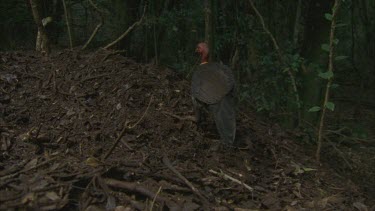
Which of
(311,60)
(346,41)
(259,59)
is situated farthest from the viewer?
(346,41)

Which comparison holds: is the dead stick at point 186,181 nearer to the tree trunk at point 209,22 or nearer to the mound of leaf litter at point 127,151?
the mound of leaf litter at point 127,151

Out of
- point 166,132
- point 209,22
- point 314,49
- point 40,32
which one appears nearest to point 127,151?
point 166,132

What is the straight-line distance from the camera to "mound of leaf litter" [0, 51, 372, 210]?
4.25 metres

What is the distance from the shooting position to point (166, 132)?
5.38m

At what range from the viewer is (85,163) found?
14.7 ft

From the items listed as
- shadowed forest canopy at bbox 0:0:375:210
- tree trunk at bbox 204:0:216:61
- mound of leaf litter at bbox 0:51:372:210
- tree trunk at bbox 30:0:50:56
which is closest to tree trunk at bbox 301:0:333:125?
shadowed forest canopy at bbox 0:0:375:210

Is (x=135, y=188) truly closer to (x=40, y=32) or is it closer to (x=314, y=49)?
(x=40, y=32)

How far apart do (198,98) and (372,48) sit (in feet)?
28.4

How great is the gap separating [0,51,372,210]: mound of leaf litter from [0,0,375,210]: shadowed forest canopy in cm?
1

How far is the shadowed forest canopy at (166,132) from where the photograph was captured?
4.35 meters

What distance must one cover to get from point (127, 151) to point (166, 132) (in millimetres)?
577

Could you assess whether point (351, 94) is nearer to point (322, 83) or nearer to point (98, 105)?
point (322, 83)

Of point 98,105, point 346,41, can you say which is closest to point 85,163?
point 98,105

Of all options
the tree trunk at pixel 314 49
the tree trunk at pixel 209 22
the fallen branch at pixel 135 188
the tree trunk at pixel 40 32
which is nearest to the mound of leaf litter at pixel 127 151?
the fallen branch at pixel 135 188
